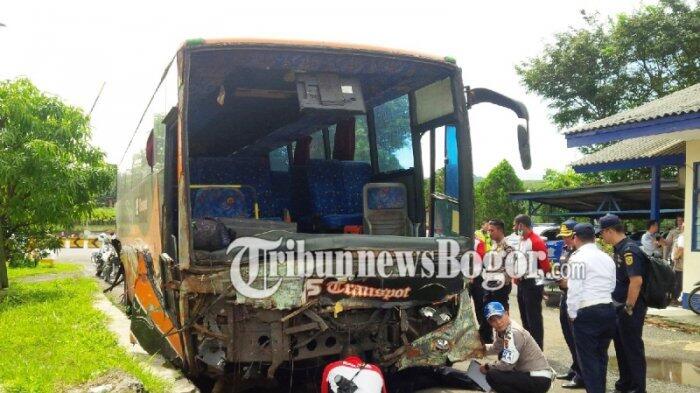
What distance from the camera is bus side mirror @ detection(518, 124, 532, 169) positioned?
5719 mm

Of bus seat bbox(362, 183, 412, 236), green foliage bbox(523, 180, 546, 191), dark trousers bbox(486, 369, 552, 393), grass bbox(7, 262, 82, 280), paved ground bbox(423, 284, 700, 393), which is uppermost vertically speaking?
green foliage bbox(523, 180, 546, 191)

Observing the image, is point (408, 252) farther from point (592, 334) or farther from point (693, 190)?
point (693, 190)

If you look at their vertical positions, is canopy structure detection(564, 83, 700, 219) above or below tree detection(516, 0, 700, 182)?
below

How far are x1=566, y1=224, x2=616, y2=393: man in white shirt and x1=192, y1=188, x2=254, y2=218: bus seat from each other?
3456mm

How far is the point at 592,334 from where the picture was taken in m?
5.46

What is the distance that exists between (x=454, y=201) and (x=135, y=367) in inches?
132

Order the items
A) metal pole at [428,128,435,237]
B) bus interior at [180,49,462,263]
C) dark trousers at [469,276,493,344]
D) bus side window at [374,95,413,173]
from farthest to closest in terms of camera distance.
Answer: dark trousers at [469,276,493,344] < bus side window at [374,95,413,173] < metal pole at [428,128,435,237] < bus interior at [180,49,462,263]

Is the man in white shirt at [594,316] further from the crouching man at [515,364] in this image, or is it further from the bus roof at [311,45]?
the bus roof at [311,45]

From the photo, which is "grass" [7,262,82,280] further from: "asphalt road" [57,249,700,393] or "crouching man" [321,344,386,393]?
"crouching man" [321,344,386,393]

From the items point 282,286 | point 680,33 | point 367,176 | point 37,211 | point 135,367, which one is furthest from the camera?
point 680,33

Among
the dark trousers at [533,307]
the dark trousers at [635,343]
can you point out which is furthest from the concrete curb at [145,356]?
the dark trousers at [635,343]

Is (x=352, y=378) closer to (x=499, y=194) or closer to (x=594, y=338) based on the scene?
(x=594, y=338)

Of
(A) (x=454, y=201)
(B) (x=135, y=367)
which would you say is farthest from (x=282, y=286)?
(B) (x=135, y=367)

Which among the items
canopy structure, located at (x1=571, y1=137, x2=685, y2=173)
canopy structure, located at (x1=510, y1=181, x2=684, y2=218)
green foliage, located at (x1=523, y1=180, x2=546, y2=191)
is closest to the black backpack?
canopy structure, located at (x1=571, y1=137, x2=685, y2=173)
